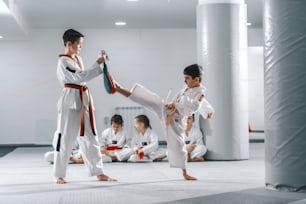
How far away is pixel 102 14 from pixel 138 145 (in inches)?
132

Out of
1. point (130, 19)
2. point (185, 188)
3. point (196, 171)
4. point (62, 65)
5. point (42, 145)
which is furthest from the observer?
point (42, 145)

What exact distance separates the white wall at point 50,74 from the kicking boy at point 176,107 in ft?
21.7

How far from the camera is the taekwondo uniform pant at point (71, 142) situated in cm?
489

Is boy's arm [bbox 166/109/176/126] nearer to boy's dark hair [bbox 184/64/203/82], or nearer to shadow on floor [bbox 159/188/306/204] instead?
boy's dark hair [bbox 184/64/203/82]

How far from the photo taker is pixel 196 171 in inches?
235

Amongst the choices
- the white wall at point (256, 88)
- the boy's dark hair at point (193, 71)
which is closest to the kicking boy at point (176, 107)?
the boy's dark hair at point (193, 71)

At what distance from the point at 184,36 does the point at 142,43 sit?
0.91 m

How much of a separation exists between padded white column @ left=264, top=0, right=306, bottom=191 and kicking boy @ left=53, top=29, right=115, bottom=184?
159 cm

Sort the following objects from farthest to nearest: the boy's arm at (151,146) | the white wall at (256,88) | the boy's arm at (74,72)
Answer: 1. the white wall at (256,88)
2. the boy's arm at (151,146)
3. the boy's arm at (74,72)

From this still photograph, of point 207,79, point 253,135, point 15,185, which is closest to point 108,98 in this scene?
point 253,135

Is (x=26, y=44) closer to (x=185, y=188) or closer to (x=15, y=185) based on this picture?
(x=15, y=185)

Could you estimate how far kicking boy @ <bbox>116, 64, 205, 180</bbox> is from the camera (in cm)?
472

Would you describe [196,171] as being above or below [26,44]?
below

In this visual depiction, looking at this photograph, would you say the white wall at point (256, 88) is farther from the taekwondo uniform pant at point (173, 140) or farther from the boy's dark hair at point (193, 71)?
the taekwondo uniform pant at point (173, 140)
